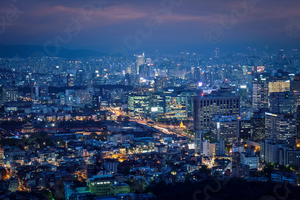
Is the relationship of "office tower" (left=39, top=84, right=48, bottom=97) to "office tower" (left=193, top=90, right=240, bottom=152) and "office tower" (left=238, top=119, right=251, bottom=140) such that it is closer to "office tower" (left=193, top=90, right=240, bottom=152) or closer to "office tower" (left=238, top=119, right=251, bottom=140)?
"office tower" (left=193, top=90, right=240, bottom=152)

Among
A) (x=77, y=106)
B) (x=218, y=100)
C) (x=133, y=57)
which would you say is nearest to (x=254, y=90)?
(x=218, y=100)

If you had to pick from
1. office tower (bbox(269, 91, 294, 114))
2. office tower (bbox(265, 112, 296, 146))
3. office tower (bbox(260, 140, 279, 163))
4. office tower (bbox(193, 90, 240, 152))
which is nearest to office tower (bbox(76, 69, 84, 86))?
office tower (bbox(193, 90, 240, 152))

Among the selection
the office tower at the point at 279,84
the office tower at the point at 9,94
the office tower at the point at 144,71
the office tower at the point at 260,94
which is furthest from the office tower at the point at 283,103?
the office tower at the point at 144,71

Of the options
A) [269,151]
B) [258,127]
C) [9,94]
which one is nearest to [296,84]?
[258,127]

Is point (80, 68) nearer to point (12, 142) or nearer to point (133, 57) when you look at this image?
point (133, 57)

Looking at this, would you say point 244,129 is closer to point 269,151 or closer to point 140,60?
point 269,151
